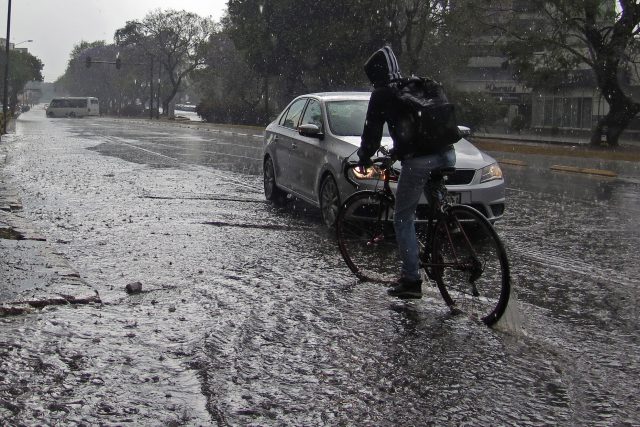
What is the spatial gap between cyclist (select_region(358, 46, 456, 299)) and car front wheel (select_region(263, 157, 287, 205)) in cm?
573

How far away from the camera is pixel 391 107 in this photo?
17.3ft

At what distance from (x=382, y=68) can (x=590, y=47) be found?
1143 inches

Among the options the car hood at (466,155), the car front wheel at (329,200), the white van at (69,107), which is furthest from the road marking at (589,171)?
the white van at (69,107)

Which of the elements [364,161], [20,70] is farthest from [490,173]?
[20,70]

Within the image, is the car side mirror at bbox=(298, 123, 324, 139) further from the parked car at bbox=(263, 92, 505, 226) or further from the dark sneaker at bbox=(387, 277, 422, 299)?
the dark sneaker at bbox=(387, 277, 422, 299)

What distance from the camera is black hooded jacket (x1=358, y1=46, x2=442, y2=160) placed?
5246 mm

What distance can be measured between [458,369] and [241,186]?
959 centimetres

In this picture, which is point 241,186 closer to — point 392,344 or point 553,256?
point 553,256

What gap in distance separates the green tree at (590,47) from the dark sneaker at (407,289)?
26.3 meters

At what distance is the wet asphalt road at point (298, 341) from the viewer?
12.0 ft

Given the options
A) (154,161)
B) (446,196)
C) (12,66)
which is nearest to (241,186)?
(154,161)

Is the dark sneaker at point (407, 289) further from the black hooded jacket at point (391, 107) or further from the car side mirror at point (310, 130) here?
the car side mirror at point (310, 130)

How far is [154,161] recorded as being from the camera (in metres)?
18.7

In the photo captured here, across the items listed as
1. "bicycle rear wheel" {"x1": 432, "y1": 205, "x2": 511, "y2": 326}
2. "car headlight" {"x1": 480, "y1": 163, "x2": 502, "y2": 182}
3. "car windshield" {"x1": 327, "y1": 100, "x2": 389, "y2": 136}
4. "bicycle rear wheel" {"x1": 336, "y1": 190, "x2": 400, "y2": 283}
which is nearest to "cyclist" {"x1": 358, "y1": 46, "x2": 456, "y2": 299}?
"bicycle rear wheel" {"x1": 432, "y1": 205, "x2": 511, "y2": 326}
